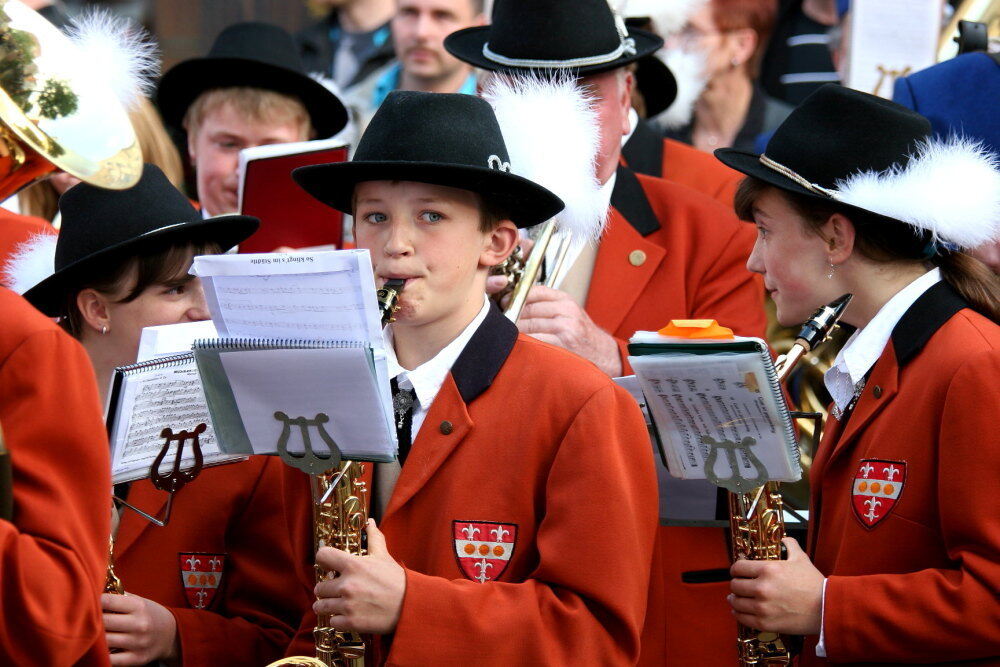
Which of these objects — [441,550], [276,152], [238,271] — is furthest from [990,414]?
[276,152]

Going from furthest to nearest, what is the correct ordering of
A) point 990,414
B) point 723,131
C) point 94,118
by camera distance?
point 723,131 < point 990,414 < point 94,118

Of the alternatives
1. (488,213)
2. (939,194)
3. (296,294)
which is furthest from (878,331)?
(296,294)

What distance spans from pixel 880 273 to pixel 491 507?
3.85 feet

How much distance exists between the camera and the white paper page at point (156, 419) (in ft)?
10.8

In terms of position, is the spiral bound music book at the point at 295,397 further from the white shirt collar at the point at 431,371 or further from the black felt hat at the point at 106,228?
the black felt hat at the point at 106,228

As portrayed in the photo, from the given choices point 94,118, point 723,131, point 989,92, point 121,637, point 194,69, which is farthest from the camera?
point 723,131

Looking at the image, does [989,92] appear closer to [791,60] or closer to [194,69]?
[791,60]

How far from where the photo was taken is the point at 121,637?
133 inches

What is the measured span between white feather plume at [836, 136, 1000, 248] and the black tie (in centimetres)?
118

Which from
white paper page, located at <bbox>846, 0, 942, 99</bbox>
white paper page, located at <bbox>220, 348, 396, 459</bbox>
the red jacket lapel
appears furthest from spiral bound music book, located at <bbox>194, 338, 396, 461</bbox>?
white paper page, located at <bbox>846, 0, 942, 99</bbox>

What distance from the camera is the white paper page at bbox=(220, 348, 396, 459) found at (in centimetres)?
282

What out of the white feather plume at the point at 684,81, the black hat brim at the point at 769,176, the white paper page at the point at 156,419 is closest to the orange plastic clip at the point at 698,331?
the black hat brim at the point at 769,176

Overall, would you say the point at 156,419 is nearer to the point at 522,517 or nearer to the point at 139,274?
the point at 139,274

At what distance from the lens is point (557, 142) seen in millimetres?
3914
